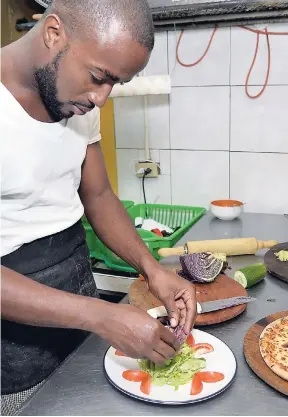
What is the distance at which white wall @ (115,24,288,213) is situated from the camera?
183 centimetres

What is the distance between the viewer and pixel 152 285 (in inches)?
44.6

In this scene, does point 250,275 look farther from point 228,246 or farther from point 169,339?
point 169,339

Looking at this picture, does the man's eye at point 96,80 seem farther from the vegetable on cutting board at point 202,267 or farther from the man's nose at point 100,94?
the vegetable on cutting board at point 202,267

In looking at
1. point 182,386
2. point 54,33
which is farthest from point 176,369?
point 54,33

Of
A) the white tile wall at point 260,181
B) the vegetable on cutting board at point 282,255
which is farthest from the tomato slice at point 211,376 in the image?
the white tile wall at point 260,181

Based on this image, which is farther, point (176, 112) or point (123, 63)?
point (176, 112)

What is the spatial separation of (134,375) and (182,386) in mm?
97

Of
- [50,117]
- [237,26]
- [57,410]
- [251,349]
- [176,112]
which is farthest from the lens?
[176,112]

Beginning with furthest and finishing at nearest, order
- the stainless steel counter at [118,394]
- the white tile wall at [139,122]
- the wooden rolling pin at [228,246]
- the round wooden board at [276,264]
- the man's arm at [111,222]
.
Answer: the white tile wall at [139,122] → the wooden rolling pin at [228,246] → the round wooden board at [276,264] → the man's arm at [111,222] → the stainless steel counter at [118,394]

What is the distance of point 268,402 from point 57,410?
39 centimetres

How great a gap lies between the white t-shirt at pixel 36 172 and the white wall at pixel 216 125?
85cm

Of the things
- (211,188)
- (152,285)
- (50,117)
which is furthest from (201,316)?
(211,188)

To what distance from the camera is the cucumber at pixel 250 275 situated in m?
1.27

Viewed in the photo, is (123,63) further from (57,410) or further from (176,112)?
(176,112)
